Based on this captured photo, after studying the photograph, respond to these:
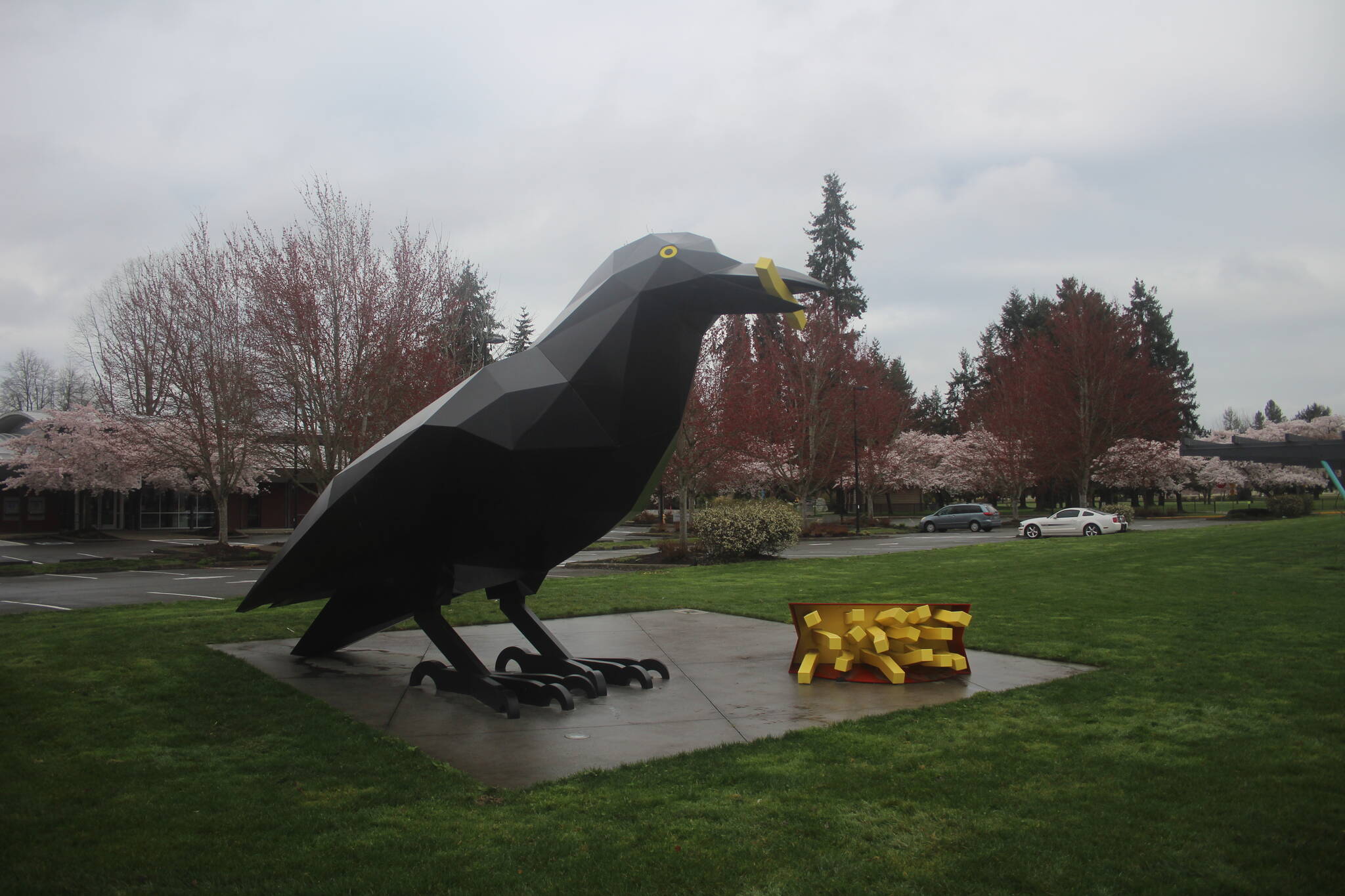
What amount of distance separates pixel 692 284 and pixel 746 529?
15.3 metres

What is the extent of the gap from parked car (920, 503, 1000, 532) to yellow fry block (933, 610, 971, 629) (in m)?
31.8

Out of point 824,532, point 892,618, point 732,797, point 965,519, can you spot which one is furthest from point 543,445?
point 965,519

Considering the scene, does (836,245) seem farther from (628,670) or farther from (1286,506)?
(628,670)

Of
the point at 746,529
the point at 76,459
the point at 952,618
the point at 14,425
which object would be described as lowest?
the point at 952,618

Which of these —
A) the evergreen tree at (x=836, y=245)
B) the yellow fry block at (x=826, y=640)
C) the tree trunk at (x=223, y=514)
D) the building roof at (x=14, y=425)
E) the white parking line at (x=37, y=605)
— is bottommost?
the white parking line at (x=37, y=605)

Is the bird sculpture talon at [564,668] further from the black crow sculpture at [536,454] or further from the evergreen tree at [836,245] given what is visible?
the evergreen tree at [836,245]

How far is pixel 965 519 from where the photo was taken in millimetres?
37938

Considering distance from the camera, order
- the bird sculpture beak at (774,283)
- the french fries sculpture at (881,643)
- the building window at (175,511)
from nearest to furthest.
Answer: the bird sculpture beak at (774,283) → the french fries sculpture at (881,643) → the building window at (175,511)

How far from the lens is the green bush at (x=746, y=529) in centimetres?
2047

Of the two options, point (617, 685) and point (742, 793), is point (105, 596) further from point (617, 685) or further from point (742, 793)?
point (742, 793)

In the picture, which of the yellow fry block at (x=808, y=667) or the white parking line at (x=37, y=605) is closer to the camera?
the yellow fry block at (x=808, y=667)

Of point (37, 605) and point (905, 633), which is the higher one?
point (905, 633)

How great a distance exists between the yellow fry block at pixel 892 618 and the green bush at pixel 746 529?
13.1m

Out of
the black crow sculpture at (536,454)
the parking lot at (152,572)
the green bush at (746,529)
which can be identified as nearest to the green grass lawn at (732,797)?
the black crow sculpture at (536,454)
